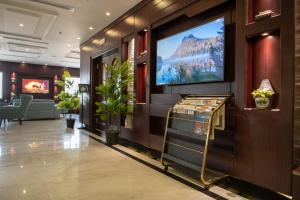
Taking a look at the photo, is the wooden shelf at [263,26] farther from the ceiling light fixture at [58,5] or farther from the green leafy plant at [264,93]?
the ceiling light fixture at [58,5]

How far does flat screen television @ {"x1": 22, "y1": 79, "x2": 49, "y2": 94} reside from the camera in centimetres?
1451

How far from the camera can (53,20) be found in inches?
244

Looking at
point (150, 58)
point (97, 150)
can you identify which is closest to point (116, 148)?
point (97, 150)

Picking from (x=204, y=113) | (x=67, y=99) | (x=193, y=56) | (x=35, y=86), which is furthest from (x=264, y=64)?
(x=35, y=86)

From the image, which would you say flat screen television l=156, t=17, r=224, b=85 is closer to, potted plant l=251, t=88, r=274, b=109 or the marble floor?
potted plant l=251, t=88, r=274, b=109

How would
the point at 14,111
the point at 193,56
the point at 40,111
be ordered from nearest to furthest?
the point at 193,56 < the point at 14,111 < the point at 40,111

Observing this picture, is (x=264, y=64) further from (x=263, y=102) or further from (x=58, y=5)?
(x=58, y=5)

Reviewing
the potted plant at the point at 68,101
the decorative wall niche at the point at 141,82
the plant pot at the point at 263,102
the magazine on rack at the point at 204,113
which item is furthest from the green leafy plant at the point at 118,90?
the potted plant at the point at 68,101

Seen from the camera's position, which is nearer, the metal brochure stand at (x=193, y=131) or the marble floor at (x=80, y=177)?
the marble floor at (x=80, y=177)

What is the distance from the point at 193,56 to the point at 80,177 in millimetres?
2338

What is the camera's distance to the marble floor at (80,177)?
250 centimetres

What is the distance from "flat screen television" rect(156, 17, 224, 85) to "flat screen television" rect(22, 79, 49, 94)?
41.1ft

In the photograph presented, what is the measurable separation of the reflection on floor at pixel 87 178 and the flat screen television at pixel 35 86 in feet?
36.4

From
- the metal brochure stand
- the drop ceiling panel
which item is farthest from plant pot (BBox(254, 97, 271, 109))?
the drop ceiling panel
